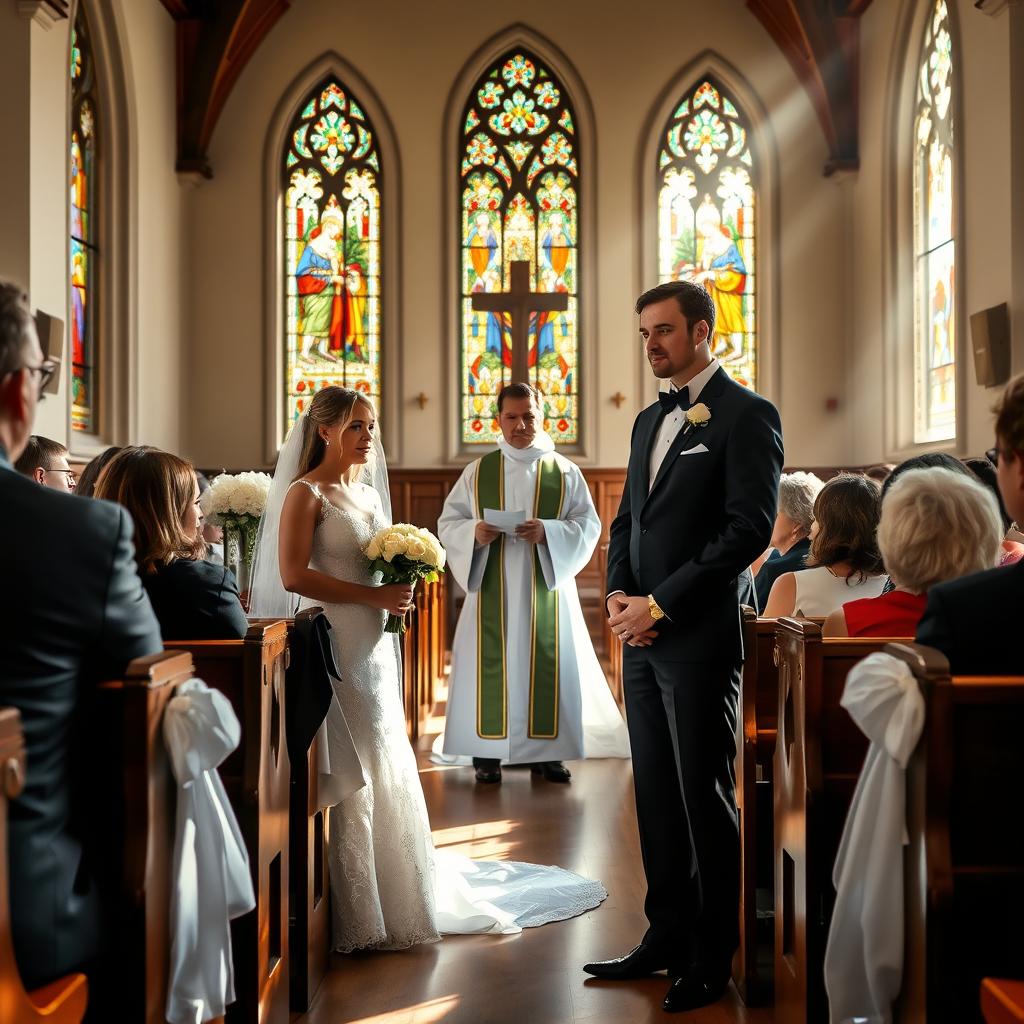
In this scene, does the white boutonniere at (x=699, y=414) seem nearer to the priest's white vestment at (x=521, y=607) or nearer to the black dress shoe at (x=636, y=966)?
the black dress shoe at (x=636, y=966)

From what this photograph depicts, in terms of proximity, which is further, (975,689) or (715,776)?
(715,776)

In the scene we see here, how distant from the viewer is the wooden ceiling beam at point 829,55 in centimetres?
1024

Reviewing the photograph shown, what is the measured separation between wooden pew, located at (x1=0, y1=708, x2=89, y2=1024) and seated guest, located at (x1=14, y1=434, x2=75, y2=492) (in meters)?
2.46

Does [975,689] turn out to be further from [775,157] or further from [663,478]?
[775,157]

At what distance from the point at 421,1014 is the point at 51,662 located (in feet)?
5.60

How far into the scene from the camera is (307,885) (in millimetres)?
3150

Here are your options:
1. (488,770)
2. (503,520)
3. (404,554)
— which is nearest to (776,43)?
(503,520)

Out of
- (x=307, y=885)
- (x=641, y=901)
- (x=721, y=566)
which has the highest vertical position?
(x=721, y=566)

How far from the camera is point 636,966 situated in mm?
3256

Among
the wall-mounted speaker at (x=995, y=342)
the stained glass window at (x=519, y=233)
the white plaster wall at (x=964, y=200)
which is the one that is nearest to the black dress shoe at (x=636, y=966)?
the white plaster wall at (x=964, y=200)

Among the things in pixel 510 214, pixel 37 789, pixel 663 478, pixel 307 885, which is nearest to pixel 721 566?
pixel 663 478

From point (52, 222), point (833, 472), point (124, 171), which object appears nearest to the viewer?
point (52, 222)

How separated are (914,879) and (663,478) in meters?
1.41

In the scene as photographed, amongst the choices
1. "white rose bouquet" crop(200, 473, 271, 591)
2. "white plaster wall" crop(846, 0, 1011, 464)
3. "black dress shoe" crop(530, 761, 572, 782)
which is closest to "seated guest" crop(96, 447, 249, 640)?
"white rose bouquet" crop(200, 473, 271, 591)
